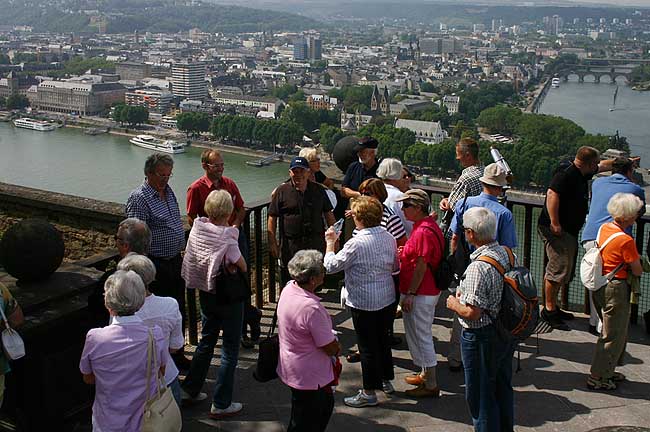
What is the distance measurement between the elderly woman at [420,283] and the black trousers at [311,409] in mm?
643

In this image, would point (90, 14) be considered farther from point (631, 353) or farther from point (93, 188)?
point (631, 353)

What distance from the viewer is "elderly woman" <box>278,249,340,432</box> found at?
238 centimetres

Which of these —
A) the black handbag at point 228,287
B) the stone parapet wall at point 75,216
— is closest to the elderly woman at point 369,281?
the black handbag at point 228,287

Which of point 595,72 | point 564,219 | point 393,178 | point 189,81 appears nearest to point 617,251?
point 564,219

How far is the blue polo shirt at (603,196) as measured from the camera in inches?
135

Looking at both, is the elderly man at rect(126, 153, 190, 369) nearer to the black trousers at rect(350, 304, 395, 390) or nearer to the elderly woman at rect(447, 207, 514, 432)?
the black trousers at rect(350, 304, 395, 390)

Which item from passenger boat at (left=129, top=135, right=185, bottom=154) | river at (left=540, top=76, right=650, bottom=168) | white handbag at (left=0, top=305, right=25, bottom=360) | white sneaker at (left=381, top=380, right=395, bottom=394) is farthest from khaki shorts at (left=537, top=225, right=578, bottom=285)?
river at (left=540, top=76, right=650, bottom=168)

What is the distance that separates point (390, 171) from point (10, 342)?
173cm

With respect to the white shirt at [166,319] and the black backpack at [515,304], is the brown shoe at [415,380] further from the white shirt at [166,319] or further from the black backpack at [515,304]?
the white shirt at [166,319]

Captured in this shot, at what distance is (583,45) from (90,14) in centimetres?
11350

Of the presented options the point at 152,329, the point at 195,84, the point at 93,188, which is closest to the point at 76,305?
the point at 152,329

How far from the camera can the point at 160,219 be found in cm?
307

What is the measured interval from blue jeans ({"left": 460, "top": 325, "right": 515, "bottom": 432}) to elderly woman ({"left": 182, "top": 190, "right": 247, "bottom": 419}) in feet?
2.62

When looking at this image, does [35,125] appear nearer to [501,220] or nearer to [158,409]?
[501,220]
